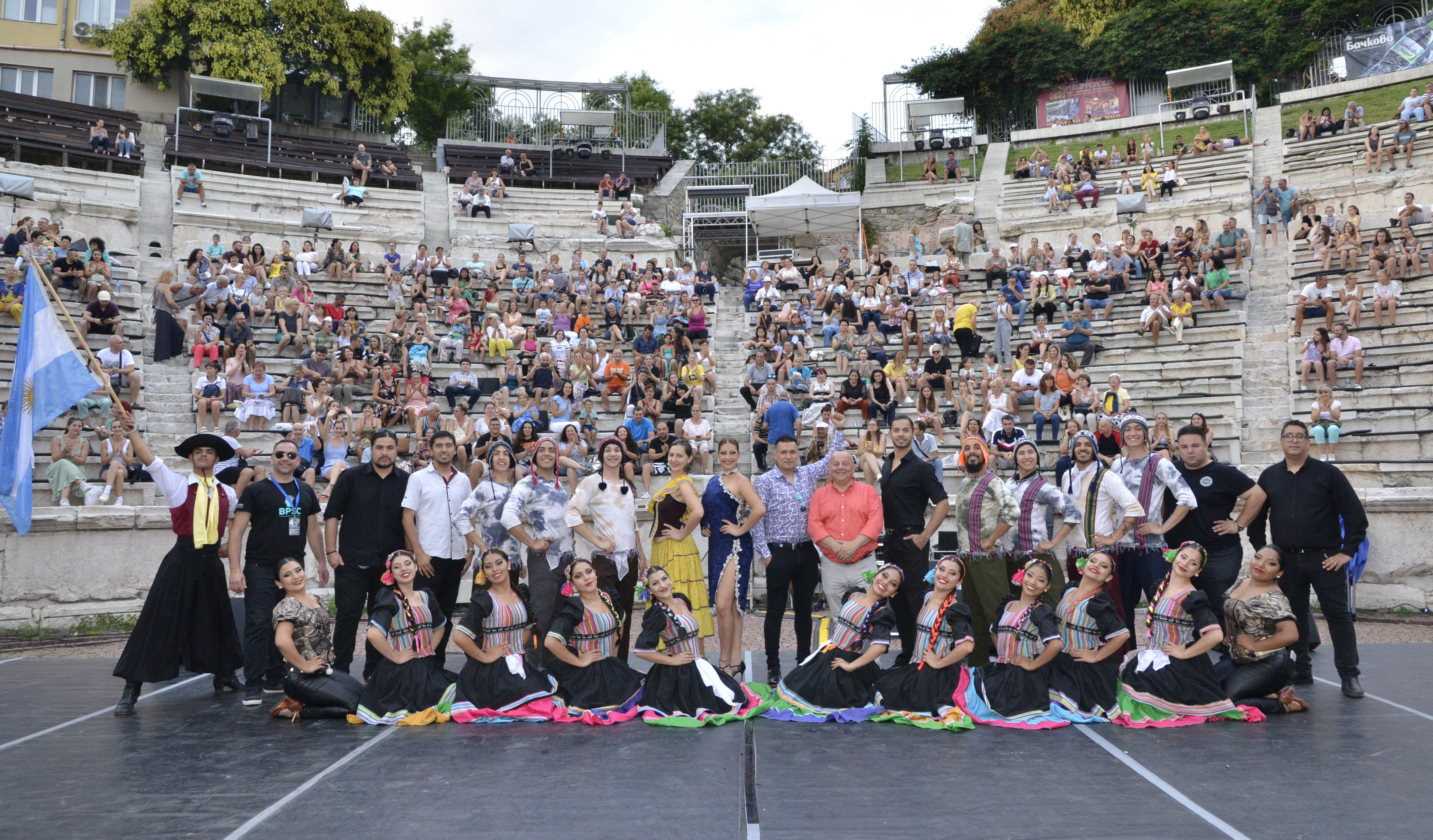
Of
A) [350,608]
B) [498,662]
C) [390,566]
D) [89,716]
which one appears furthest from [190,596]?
[498,662]

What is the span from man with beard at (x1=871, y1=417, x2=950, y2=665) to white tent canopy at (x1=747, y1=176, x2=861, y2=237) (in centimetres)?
1750

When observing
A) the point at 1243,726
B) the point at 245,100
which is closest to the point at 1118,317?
the point at 1243,726

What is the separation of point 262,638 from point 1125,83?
3343 cm

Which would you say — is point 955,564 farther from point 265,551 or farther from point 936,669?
point 265,551

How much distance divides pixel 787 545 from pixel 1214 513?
2.82 meters

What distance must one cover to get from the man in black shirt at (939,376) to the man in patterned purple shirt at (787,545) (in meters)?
7.77

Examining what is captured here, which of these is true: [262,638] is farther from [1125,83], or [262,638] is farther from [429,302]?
[1125,83]

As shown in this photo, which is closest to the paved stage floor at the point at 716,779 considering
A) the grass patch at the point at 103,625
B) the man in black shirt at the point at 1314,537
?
the man in black shirt at the point at 1314,537

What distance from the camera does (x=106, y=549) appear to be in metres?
10.2

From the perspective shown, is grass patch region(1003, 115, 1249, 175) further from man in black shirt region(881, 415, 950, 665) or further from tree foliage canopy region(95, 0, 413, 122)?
man in black shirt region(881, 415, 950, 665)

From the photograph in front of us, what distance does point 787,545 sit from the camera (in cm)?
722

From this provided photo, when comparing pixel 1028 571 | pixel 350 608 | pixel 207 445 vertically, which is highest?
pixel 207 445

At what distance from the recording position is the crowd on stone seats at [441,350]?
13.7 m

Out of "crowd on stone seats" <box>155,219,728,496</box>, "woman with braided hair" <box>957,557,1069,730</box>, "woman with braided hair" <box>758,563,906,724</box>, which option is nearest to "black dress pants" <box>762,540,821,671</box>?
"woman with braided hair" <box>758,563,906,724</box>
